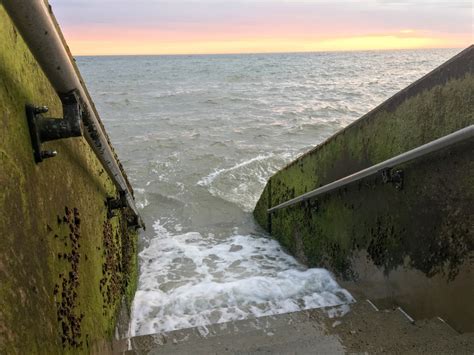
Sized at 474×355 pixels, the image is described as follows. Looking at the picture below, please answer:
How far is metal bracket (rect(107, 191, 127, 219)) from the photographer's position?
3232 mm

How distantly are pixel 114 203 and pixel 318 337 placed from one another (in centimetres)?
194

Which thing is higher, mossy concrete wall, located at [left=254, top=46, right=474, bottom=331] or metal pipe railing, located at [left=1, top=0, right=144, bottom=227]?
metal pipe railing, located at [left=1, top=0, right=144, bottom=227]

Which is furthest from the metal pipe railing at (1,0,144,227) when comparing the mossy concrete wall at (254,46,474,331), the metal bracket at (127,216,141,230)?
the metal bracket at (127,216,141,230)

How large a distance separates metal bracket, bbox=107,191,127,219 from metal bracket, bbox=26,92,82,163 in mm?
1549

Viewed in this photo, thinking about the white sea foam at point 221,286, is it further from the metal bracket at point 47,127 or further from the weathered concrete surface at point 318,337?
the metal bracket at point 47,127

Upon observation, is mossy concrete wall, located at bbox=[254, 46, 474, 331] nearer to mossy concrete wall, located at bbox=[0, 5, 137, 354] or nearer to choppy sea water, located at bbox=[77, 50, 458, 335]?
choppy sea water, located at bbox=[77, 50, 458, 335]

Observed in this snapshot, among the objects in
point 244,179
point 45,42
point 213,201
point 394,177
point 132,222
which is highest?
point 45,42

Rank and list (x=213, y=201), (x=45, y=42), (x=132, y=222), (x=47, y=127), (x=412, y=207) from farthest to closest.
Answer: (x=213, y=201), (x=132, y=222), (x=412, y=207), (x=47, y=127), (x=45, y=42)

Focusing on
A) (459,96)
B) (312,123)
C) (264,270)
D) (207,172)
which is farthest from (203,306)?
(312,123)

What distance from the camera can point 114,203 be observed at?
3352 mm

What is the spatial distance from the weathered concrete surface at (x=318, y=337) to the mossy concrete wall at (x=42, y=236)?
1.77 ft

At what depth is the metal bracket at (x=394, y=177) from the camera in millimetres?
2873

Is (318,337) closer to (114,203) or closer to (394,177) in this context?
(394,177)

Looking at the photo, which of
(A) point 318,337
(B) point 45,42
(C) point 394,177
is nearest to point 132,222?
(A) point 318,337
